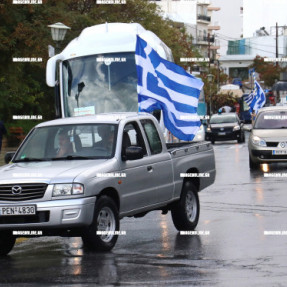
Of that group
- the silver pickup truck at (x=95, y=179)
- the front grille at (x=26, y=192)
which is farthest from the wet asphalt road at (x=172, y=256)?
the front grille at (x=26, y=192)

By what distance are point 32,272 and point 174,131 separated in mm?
7746

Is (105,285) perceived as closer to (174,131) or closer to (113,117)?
(113,117)

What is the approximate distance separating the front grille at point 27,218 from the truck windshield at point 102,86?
1301cm

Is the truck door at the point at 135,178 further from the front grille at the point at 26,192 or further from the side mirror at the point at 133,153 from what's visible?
the front grille at the point at 26,192

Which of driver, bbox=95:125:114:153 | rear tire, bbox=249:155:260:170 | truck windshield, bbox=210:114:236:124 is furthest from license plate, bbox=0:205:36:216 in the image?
truck windshield, bbox=210:114:236:124

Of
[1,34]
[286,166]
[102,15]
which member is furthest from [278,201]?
[102,15]

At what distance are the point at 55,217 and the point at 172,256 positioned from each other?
1449 millimetres

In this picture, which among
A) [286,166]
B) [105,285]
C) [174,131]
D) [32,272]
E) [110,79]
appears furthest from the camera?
[286,166]

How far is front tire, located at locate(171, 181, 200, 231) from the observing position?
14.1m

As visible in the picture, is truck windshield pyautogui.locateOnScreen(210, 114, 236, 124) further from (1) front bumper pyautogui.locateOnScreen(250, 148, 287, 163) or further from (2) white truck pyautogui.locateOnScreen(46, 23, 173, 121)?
(2) white truck pyautogui.locateOnScreen(46, 23, 173, 121)

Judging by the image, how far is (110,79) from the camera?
24.5 metres

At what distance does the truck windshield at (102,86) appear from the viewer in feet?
80.2

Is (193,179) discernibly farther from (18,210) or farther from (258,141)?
(258,141)

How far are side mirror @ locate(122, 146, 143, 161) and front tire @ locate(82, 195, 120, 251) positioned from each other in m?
0.74
